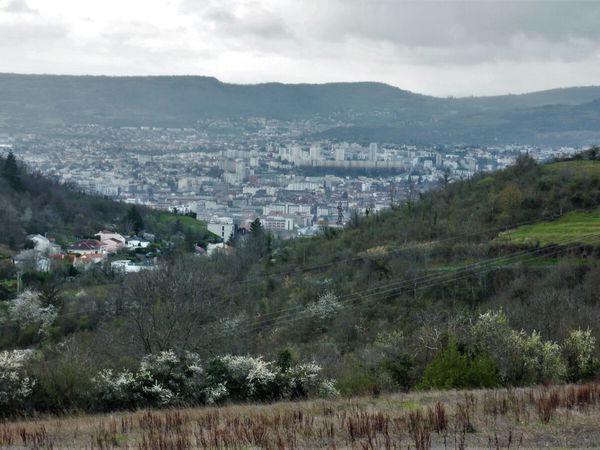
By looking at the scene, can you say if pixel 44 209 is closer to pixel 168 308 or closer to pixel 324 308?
pixel 324 308

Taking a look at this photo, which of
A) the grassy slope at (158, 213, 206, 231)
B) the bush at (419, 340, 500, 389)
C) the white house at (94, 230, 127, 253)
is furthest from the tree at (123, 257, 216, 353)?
the grassy slope at (158, 213, 206, 231)

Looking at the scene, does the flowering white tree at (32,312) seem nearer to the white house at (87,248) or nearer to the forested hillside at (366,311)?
the forested hillside at (366,311)

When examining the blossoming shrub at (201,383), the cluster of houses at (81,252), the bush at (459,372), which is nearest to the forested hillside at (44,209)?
the cluster of houses at (81,252)

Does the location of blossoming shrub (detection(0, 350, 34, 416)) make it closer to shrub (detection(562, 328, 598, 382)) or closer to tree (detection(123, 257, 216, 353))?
tree (detection(123, 257, 216, 353))

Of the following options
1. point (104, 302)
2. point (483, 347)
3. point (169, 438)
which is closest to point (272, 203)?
point (104, 302)

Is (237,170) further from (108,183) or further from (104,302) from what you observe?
(104,302)
